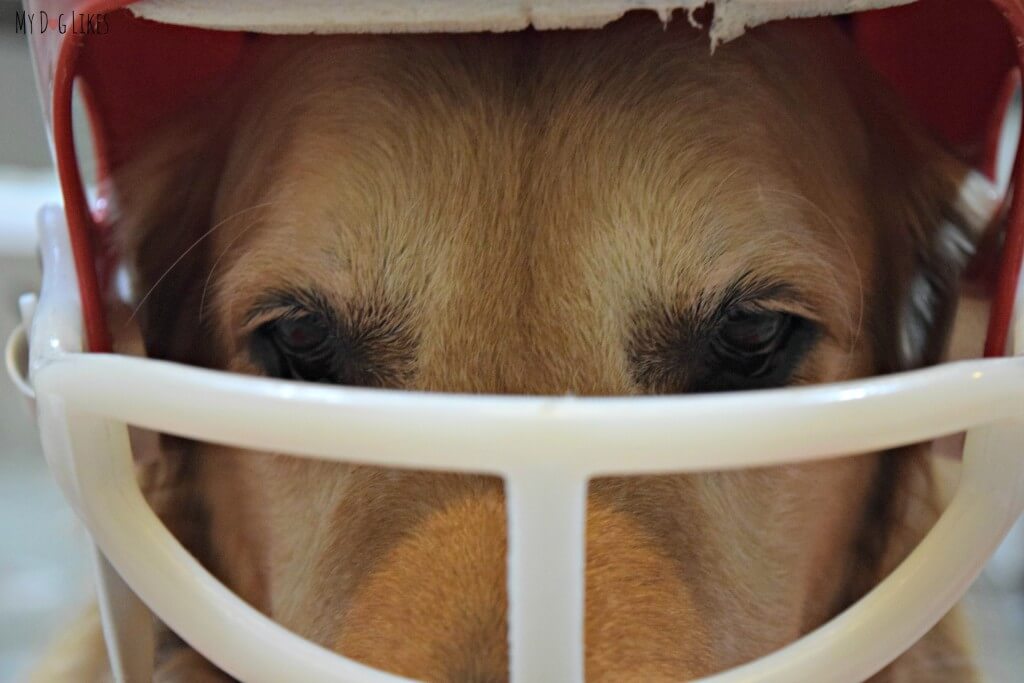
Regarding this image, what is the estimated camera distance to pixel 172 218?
90cm

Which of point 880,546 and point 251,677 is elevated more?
point 880,546

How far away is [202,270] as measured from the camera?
33.9 inches

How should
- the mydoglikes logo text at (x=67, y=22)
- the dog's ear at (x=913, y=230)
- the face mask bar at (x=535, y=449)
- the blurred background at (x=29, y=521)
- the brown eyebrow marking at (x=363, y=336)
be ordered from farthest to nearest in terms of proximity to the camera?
1. the blurred background at (x=29, y=521)
2. the dog's ear at (x=913, y=230)
3. the brown eyebrow marking at (x=363, y=336)
4. the mydoglikes logo text at (x=67, y=22)
5. the face mask bar at (x=535, y=449)

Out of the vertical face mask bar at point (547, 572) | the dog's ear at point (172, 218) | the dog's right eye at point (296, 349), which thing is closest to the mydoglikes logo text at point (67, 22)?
the dog's ear at point (172, 218)

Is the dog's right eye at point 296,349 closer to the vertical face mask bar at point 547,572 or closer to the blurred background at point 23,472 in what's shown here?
the vertical face mask bar at point 547,572

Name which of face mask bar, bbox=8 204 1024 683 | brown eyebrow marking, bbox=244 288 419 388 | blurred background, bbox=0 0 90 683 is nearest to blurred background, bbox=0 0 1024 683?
blurred background, bbox=0 0 90 683

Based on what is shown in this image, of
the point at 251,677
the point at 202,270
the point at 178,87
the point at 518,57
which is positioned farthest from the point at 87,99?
the point at 251,677

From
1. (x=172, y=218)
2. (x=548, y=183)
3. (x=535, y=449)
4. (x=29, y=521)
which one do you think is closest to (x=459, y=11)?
(x=548, y=183)

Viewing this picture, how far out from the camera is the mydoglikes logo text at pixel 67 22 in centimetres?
59

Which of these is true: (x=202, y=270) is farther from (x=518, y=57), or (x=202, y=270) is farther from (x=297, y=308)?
(x=518, y=57)

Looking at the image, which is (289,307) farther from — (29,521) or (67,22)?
(29,521)

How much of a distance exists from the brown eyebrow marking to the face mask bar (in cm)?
16

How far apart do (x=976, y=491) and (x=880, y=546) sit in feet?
1.03

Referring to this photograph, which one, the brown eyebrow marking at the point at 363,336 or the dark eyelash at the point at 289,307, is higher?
the dark eyelash at the point at 289,307
